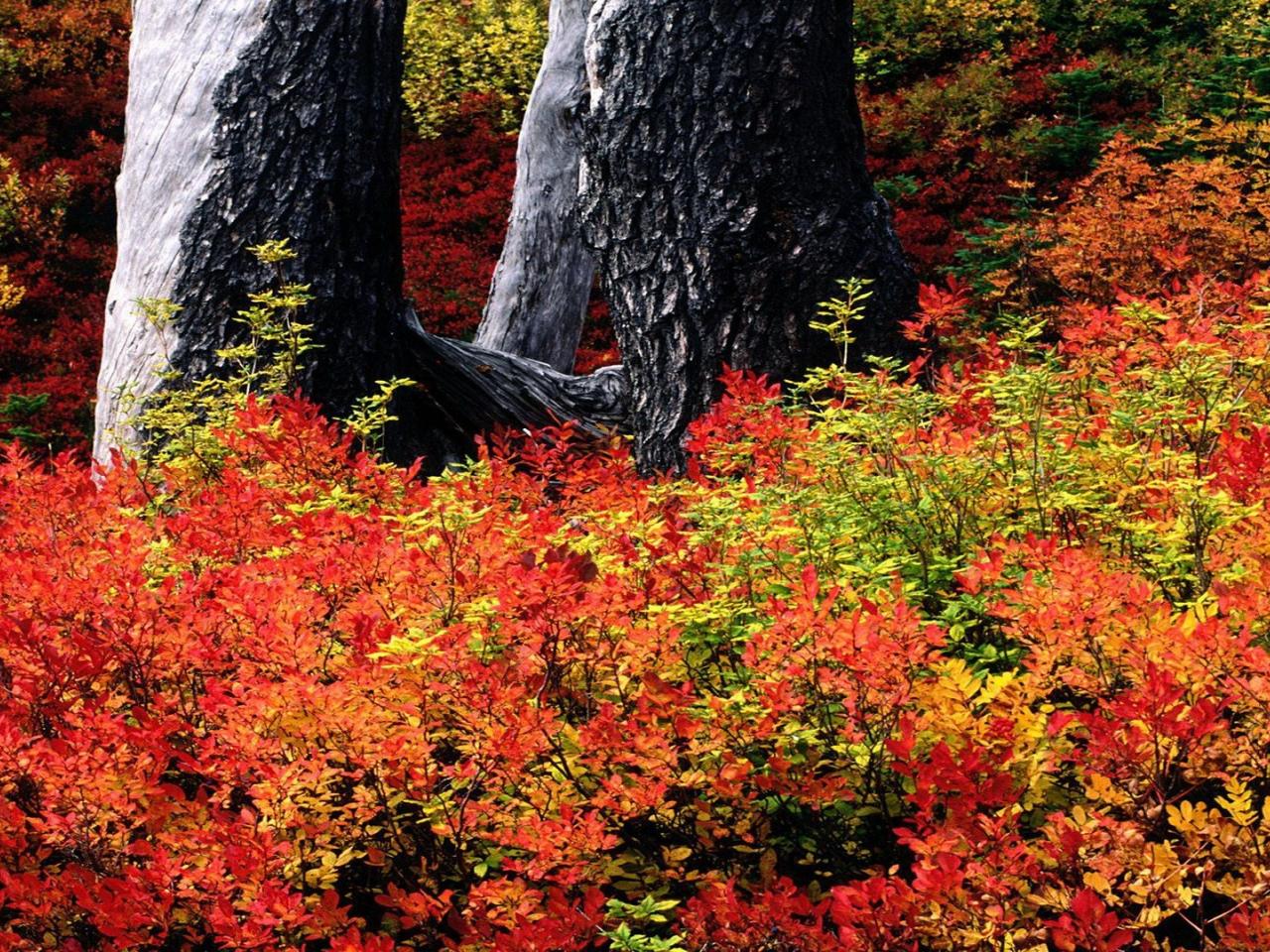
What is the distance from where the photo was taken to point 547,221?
686cm

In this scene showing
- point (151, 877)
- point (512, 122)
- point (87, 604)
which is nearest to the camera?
point (151, 877)

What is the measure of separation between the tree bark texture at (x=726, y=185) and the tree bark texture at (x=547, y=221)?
2050 mm

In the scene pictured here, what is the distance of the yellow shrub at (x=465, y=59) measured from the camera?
44.7ft

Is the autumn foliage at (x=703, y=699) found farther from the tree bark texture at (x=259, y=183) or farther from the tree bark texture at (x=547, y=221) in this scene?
the tree bark texture at (x=547, y=221)

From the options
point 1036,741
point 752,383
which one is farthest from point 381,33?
point 1036,741

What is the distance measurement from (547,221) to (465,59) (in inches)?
326

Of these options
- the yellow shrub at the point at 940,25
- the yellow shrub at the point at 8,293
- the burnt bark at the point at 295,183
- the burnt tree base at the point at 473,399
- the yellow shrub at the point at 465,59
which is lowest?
the burnt tree base at the point at 473,399

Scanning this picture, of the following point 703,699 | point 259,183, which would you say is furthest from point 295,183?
point 703,699

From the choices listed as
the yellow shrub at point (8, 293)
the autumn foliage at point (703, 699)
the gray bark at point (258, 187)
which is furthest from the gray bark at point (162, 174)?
the yellow shrub at point (8, 293)

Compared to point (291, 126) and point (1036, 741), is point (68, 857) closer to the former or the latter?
point (1036, 741)

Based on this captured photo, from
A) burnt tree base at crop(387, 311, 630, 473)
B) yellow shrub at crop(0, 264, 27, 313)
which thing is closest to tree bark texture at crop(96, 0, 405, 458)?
burnt tree base at crop(387, 311, 630, 473)

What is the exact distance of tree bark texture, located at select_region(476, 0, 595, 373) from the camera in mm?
6836

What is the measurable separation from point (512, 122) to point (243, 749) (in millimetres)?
12006

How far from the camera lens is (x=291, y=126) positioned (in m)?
5.11
